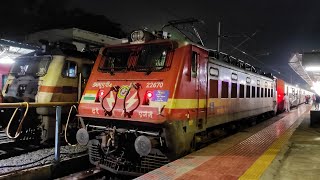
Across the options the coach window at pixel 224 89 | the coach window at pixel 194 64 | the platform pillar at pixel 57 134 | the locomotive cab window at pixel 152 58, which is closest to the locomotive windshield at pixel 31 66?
the platform pillar at pixel 57 134

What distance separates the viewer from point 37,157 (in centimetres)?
836

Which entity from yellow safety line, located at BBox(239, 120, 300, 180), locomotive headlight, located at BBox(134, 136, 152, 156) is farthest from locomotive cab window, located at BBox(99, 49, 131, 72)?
yellow safety line, located at BBox(239, 120, 300, 180)

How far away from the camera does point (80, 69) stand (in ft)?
34.8

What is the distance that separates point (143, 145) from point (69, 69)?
5144mm

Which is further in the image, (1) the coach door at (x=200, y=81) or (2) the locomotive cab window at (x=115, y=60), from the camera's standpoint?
(2) the locomotive cab window at (x=115, y=60)

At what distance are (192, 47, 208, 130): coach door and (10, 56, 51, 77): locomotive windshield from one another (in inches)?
204

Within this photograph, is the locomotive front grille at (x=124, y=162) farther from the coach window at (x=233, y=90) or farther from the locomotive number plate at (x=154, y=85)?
the coach window at (x=233, y=90)

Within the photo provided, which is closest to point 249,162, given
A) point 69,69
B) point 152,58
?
point 152,58

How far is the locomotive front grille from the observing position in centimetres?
667

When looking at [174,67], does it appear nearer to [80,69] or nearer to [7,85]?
[80,69]

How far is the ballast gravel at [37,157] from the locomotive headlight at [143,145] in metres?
2.65

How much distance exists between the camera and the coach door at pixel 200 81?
23.9 feet

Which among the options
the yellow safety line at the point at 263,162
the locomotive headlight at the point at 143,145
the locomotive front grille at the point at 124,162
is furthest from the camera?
the locomotive front grille at the point at 124,162

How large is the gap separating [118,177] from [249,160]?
3.14 metres
